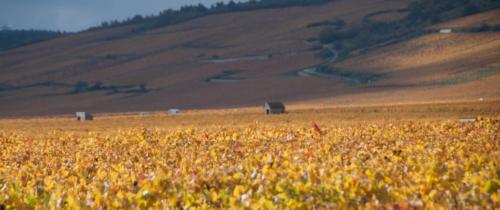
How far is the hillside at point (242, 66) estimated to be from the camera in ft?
250

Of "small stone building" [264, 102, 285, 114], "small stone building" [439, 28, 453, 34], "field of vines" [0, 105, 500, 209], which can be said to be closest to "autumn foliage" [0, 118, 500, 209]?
"field of vines" [0, 105, 500, 209]

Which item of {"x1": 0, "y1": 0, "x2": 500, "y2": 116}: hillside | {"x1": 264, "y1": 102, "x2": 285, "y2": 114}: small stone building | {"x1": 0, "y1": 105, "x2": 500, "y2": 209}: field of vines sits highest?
{"x1": 0, "y1": 0, "x2": 500, "y2": 116}: hillside

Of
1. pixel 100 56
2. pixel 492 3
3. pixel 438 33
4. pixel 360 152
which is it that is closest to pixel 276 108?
pixel 360 152

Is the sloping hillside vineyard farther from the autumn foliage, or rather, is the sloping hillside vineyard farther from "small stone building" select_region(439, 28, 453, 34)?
"small stone building" select_region(439, 28, 453, 34)

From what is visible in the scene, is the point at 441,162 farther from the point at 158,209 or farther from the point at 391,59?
the point at 391,59

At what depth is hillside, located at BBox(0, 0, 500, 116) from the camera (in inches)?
2995

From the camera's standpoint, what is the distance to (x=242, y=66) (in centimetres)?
11219

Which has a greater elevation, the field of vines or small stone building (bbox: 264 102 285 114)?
small stone building (bbox: 264 102 285 114)

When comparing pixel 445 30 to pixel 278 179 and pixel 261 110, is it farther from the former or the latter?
pixel 278 179

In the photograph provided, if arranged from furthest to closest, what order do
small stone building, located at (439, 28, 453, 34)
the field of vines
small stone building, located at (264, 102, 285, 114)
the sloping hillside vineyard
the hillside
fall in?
small stone building, located at (439, 28, 453, 34)
the hillside
small stone building, located at (264, 102, 285, 114)
the sloping hillside vineyard
the field of vines

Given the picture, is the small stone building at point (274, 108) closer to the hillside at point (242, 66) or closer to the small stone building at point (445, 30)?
the hillside at point (242, 66)

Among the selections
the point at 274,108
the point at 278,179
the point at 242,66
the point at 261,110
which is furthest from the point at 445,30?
the point at 278,179

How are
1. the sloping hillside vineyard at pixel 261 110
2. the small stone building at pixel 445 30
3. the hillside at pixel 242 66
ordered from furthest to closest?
the small stone building at pixel 445 30
the hillside at pixel 242 66
the sloping hillside vineyard at pixel 261 110

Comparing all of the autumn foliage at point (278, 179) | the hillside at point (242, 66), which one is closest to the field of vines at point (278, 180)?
the autumn foliage at point (278, 179)
